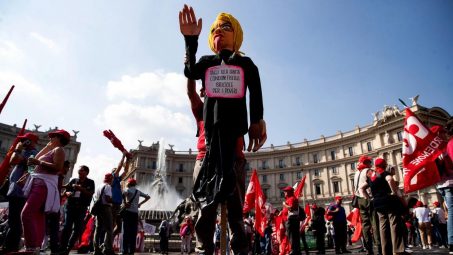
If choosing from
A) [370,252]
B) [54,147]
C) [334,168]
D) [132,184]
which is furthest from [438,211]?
[334,168]

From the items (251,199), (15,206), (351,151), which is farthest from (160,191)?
(15,206)

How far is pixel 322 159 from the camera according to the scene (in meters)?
55.9

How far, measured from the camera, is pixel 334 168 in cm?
5375

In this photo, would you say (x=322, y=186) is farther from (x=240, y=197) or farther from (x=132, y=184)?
(x=240, y=197)

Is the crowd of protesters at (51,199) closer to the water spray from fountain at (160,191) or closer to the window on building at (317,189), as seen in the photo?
the water spray from fountain at (160,191)

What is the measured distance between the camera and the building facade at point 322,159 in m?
45.1

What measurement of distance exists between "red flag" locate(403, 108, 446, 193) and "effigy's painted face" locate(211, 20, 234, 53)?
4286mm

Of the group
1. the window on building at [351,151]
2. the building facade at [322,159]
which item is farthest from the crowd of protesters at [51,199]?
the window on building at [351,151]

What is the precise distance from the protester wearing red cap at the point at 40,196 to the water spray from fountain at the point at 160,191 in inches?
1427

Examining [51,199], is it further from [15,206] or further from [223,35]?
[223,35]

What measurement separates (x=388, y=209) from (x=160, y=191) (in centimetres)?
4877

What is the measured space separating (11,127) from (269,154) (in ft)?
172

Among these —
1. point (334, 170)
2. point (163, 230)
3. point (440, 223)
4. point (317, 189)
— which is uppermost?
point (334, 170)

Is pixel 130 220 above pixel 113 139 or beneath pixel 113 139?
beneath
